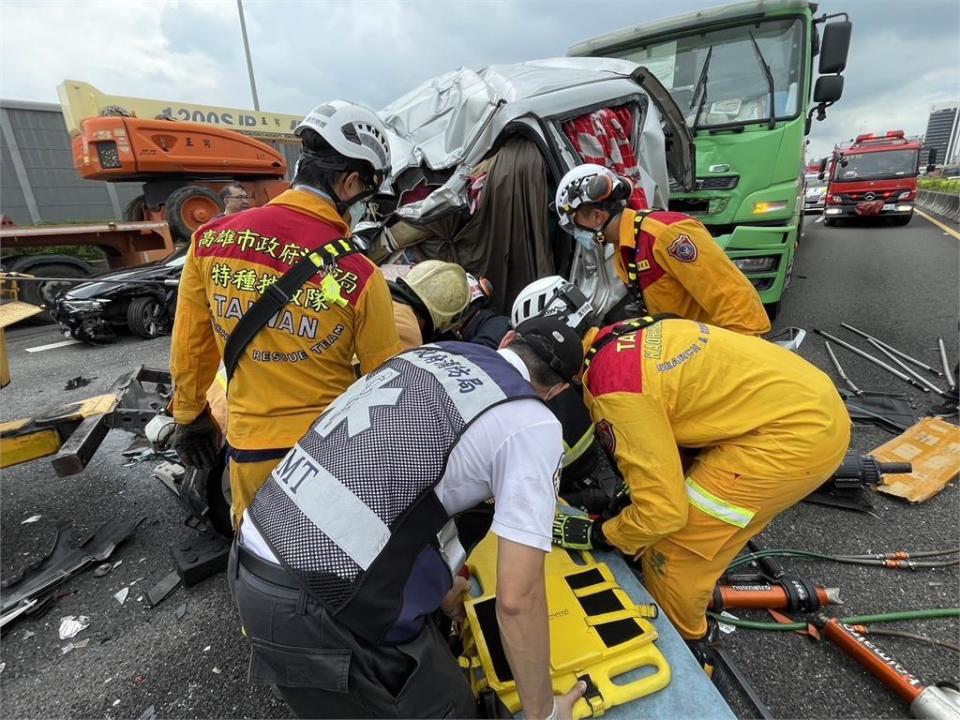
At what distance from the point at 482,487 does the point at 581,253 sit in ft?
9.69

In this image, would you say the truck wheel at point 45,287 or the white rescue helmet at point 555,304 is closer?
the white rescue helmet at point 555,304

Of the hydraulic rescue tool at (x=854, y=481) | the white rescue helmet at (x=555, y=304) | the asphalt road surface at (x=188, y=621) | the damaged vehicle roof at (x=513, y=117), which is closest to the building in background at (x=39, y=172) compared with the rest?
the damaged vehicle roof at (x=513, y=117)

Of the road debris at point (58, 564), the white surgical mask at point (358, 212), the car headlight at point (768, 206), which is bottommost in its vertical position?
the road debris at point (58, 564)

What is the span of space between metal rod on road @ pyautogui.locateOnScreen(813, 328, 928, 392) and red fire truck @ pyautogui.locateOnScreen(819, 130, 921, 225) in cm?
1188

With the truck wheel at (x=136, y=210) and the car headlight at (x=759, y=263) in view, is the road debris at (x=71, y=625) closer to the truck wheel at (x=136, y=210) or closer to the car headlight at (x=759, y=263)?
the car headlight at (x=759, y=263)

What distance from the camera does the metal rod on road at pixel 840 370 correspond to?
4.02 meters

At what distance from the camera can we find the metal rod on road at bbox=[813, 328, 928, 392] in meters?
4.17

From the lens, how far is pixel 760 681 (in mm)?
1848

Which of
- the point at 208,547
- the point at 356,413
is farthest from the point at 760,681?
the point at 208,547

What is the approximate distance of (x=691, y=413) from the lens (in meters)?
1.86

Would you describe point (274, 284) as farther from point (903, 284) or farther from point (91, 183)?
point (91, 183)

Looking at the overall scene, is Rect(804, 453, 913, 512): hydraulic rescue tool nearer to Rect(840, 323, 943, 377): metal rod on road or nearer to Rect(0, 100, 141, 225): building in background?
Rect(840, 323, 943, 377): metal rod on road

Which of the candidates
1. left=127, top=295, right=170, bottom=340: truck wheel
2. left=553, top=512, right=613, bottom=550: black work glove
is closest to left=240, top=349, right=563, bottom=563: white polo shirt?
left=553, top=512, right=613, bottom=550: black work glove

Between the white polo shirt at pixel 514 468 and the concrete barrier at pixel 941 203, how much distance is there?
19.4m
